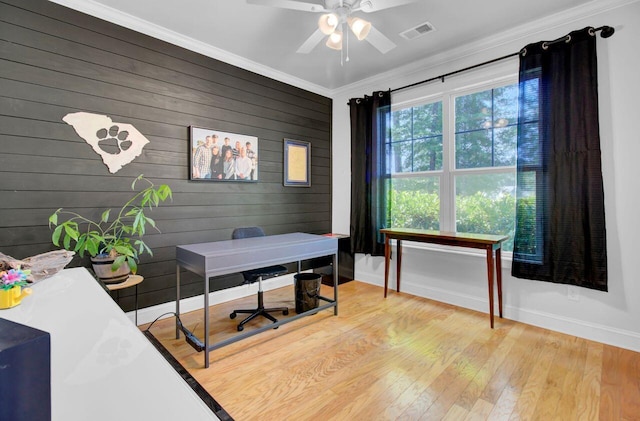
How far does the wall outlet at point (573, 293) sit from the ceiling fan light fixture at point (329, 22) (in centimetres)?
283

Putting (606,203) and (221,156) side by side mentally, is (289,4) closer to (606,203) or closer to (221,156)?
(221,156)

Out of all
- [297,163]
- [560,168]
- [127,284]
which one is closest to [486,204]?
[560,168]

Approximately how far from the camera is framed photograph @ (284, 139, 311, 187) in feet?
12.9

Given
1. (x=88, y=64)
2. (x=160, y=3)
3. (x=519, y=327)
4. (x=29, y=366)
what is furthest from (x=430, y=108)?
(x=29, y=366)

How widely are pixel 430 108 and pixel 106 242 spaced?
3480 millimetres

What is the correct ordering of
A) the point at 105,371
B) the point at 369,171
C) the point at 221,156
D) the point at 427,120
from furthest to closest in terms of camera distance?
the point at 369,171 → the point at 427,120 → the point at 221,156 → the point at 105,371

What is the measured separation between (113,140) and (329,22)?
6.59 ft

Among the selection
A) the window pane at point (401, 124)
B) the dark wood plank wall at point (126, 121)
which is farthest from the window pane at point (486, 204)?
the dark wood plank wall at point (126, 121)

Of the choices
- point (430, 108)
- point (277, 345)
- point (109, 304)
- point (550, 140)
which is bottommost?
point (277, 345)

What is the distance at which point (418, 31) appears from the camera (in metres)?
2.85

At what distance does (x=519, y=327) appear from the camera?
2738 millimetres

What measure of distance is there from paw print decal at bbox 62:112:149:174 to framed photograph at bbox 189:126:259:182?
1.53 ft

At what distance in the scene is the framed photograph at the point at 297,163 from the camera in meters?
3.94

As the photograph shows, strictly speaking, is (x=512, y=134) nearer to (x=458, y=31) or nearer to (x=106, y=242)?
(x=458, y=31)
